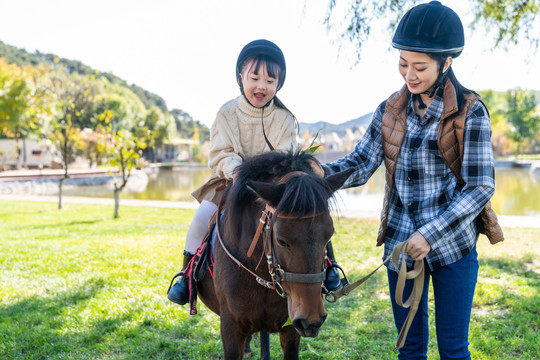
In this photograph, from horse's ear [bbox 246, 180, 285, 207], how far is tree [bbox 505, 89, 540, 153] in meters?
55.7

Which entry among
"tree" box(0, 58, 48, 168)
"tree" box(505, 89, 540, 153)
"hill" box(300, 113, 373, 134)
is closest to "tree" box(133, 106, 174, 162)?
"hill" box(300, 113, 373, 134)

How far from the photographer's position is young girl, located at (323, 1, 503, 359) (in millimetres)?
1858

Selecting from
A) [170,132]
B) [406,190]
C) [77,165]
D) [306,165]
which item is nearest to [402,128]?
[406,190]

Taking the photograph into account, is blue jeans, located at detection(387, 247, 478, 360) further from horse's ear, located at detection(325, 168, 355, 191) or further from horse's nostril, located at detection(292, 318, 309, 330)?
horse's nostril, located at detection(292, 318, 309, 330)

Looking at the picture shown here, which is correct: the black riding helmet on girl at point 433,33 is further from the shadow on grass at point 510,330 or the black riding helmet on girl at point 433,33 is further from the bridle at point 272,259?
the shadow on grass at point 510,330

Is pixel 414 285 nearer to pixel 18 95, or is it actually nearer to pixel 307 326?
pixel 307 326

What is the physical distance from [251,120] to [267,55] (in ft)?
1.41

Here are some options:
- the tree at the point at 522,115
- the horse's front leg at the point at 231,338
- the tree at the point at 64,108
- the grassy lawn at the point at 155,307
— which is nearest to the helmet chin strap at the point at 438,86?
the horse's front leg at the point at 231,338

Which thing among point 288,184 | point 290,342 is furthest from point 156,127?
point 288,184

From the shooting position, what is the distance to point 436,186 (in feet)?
6.63

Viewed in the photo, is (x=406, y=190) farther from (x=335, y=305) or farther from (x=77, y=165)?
(x=77, y=165)

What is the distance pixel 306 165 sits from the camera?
81.3 inches

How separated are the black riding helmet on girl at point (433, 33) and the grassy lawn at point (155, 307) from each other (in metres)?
1.93

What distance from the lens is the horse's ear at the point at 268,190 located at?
1.74 m
